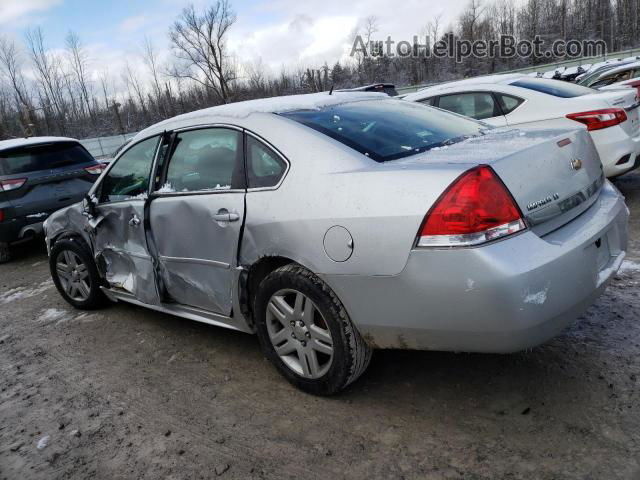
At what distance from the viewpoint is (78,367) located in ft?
11.2

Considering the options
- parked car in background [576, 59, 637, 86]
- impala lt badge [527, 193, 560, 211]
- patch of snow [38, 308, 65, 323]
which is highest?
parked car in background [576, 59, 637, 86]

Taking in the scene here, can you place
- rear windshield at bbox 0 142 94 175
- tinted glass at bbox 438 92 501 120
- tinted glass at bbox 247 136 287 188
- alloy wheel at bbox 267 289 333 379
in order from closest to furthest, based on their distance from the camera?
alloy wheel at bbox 267 289 333 379, tinted glass at bbox 247 136 287 188, tinted glass at bbox 438 92 501 120, rear windshield at bbox 0 142 94 175

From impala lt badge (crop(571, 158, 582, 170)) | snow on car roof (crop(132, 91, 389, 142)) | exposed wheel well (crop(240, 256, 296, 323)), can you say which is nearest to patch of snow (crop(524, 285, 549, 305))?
impala lt badge (crop(571, 158, 582, 170))

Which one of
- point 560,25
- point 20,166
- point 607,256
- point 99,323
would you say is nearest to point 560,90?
point 607,256

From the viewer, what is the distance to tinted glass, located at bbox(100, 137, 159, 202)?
3461mm

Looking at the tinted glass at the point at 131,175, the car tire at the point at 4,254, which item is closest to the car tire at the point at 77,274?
the tinted glass at the point at 131,175

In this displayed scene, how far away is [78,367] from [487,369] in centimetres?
264

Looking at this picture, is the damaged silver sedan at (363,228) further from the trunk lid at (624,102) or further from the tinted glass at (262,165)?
the trunk lid at (624,102)

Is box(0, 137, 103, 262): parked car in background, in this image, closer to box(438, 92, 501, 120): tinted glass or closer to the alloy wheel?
box(438, 92, 501, 120): tinted glass

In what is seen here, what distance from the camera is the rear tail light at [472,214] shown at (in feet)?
6.44

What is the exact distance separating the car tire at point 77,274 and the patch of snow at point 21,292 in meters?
1.06

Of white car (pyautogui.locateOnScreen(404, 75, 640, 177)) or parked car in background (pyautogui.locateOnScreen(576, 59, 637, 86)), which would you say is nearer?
white car (pyautogui.locateOnScreen(404, 75, 640, 177))

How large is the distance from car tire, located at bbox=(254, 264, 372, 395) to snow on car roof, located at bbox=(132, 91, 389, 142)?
0.99 meters

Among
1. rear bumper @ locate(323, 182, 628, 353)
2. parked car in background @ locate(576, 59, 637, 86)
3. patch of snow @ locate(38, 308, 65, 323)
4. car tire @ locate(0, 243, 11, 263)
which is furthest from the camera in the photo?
parked car in background @ locate(576, 59, 637, 86)
